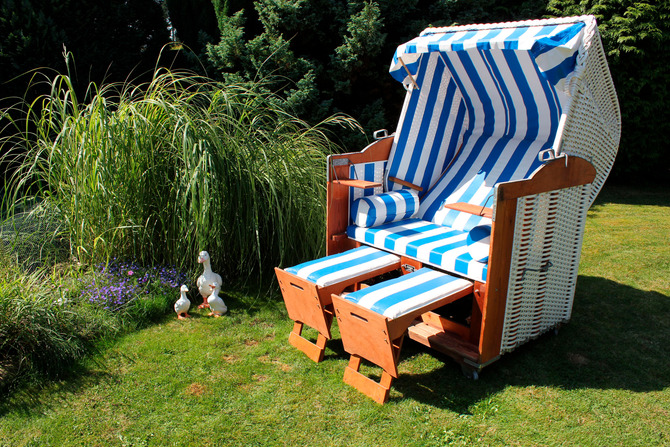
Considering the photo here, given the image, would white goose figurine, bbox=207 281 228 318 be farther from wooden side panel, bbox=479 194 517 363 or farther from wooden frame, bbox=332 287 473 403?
wooden side panel, bbox=479 194 517 363

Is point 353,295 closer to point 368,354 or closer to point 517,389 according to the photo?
point 368,354

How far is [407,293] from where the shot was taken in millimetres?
3043

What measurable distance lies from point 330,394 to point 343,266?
0.84 meters

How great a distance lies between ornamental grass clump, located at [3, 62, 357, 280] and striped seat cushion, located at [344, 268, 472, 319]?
4.03ft

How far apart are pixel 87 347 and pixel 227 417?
118 centimetres

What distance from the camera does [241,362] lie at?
3.33 metres

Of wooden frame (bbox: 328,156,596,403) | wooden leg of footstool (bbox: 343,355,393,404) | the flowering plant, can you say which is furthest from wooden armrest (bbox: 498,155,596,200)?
the flowering plant

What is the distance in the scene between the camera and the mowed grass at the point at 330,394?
266 centimetres

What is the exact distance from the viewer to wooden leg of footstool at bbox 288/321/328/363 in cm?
333

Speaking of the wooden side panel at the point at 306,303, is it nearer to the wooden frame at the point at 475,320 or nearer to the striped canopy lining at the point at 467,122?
the wooden frame at the point at 475,320

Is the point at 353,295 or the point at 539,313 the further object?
the point at 539,313

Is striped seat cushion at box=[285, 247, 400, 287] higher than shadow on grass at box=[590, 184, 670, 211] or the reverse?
higher

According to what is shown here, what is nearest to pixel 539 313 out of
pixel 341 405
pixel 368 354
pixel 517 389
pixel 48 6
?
pixel 517 389

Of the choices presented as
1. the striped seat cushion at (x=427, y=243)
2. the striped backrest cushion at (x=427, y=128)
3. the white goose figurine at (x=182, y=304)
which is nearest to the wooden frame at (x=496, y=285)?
the striped seat cushion at (x=427, y=243)
